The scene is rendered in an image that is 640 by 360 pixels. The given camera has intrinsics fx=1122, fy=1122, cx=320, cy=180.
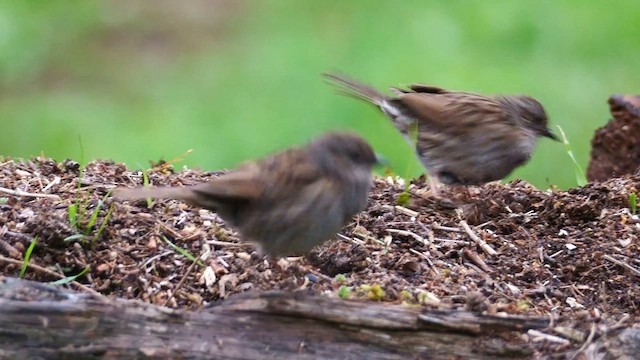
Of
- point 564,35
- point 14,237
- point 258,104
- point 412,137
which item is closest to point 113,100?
point 258,104

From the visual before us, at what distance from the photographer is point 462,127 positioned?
722 cm

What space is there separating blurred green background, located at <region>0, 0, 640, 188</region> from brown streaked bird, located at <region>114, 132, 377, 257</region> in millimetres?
3702

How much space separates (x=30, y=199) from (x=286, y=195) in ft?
5.10

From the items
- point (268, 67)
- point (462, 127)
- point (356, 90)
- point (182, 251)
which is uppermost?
point (268, 67)

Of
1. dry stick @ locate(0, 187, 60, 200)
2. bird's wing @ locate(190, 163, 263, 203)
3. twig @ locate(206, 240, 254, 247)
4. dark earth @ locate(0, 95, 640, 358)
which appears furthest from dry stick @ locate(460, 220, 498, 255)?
dry stick @ locate(0, 187, 60, 200)

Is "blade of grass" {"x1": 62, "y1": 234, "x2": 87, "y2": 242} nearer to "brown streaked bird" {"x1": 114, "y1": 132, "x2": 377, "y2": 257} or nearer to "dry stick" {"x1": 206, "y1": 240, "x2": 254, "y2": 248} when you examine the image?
"brown streaked bird" {"x1": 114, "y1": 132, "x2": 377, "y2": 257}

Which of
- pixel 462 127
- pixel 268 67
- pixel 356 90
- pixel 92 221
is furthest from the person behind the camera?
pixel 268 67

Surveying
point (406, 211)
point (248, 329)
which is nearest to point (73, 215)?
point (248, 329)

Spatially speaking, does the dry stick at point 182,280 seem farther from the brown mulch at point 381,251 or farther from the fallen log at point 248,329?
the fallen log at point 248,329

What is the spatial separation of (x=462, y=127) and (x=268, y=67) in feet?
11.1

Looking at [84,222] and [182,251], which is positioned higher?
[84,222]

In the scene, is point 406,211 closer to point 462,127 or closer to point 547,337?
point 462,127

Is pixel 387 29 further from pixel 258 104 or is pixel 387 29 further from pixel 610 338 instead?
pixel 610 338

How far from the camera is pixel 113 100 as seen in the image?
32.9 feet
